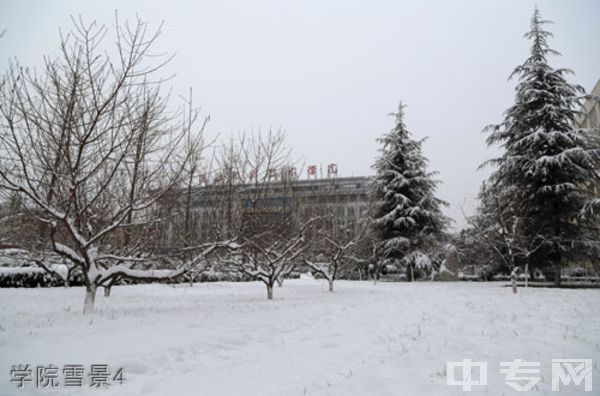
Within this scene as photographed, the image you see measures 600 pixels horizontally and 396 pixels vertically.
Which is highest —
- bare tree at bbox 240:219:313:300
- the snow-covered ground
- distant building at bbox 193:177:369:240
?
distant building at bbox 193:177:369:240

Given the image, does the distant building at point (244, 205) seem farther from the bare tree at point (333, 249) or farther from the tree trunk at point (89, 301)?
the tree trunk at point (89, 301)

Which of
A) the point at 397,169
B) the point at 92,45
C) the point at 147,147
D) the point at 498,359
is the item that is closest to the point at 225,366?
the point at 498,359

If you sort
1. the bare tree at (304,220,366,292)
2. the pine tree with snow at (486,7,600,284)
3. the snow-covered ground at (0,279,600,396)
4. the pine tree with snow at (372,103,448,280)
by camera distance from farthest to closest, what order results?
the pine tree with snow at (372,103,448,280) → the pine tree with snow at (486,7,600,284) → the bare tree at (304,220,366,292) → the snow-covered ground at (0,279,600,396)

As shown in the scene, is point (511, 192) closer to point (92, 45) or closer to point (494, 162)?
point (494, 162)

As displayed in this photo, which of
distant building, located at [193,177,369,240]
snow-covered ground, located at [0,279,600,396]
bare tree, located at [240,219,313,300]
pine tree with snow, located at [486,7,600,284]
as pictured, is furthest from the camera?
pine tree with snow, located at [486,7,600,284]

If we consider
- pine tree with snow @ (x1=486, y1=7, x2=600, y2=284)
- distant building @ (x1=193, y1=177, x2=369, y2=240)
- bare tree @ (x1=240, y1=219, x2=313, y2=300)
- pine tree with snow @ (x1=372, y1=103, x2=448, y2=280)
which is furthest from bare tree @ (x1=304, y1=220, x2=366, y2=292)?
pine tree with snow @ (x1=486, y1=7, x2=600, y2=284)

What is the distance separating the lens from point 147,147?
7.72m

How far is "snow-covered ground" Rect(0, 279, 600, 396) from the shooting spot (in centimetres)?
368

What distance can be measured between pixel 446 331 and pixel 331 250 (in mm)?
11183

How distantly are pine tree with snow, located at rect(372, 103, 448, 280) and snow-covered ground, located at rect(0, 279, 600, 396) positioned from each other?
17267 mm

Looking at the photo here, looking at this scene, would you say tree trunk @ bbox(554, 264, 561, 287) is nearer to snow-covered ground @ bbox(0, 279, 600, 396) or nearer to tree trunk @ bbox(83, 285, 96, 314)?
snow-covered ground @ bbox(0, 279, 600, 396)

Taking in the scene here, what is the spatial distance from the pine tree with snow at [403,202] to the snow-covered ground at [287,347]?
17.3m

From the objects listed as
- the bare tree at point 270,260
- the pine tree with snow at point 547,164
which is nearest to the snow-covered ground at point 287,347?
the bare tree at point 270,260

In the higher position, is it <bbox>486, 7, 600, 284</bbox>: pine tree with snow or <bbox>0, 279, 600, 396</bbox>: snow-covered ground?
<bbox>486, 7, 600, 284</bbox>: pine tree with snow
